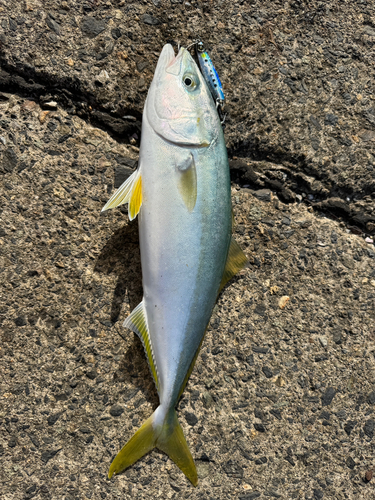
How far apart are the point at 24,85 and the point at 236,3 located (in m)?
1.12

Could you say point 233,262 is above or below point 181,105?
below

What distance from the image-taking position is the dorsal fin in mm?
1544

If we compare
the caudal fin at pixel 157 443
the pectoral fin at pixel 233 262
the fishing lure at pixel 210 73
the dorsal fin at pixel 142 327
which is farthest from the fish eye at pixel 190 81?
the caudal fin at pixel 157 443

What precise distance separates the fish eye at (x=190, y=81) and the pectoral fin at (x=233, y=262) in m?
0.69

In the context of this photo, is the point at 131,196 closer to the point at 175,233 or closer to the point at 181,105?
the point at 175,233

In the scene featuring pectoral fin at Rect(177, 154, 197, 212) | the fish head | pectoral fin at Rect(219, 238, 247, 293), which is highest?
the fish head

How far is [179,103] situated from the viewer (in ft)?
5.07

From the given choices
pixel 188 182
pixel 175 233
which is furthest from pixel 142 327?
pixel 188 182

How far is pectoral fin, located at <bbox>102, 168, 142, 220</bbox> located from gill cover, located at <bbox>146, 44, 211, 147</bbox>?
0.22 meters

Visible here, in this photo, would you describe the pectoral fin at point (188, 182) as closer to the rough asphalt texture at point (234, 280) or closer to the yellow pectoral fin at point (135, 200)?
the yellow pectoral fin at point (135, 200)

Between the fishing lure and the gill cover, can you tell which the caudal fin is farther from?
the fishing lure

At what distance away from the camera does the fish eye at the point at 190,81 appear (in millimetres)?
1572

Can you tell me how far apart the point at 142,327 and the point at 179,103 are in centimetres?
98

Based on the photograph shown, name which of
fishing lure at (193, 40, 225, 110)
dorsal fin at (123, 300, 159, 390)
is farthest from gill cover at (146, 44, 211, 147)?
dorsal fin at (123, 300, 159, 390)
